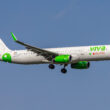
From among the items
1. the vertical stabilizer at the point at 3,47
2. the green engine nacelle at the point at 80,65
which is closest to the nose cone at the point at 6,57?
the vertical stabilizer at the point at 3,47

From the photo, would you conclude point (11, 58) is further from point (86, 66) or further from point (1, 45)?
point (86, 66)

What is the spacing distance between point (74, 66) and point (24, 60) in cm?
840

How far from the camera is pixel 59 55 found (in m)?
58.3

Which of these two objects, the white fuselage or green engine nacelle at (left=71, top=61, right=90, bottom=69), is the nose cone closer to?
the white fuselage

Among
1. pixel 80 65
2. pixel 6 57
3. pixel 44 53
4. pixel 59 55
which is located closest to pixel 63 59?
pixel 59 55

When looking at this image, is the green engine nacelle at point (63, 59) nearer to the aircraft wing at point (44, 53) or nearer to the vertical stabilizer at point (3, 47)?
the aircraft wing at point (44, 53)

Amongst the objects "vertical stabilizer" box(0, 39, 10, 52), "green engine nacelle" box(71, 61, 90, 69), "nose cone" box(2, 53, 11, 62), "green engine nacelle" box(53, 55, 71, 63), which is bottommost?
"green engine nacelle" box(71, 61, 90, 69)

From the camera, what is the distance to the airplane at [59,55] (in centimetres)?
5588

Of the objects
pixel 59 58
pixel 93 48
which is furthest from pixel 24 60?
pixel 93 48

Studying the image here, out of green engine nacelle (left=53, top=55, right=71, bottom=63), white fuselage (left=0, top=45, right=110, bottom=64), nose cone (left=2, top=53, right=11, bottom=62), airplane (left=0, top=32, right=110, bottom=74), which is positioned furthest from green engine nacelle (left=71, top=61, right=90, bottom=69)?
nose cone (left=2, top=53, right=11, bottom=62)

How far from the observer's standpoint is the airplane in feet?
183

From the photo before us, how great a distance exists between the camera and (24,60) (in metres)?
60.5

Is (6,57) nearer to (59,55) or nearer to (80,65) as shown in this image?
(59,55)

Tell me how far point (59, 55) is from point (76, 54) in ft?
9.61
